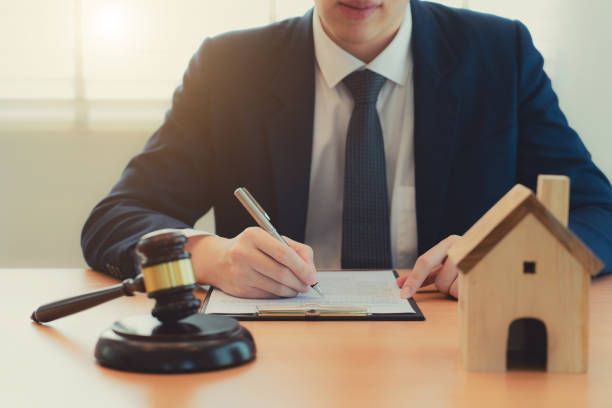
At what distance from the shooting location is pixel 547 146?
209 cm

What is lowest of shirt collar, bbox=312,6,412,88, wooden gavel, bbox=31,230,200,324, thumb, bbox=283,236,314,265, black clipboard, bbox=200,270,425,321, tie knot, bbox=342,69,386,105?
→ black clipboard, bbox=200,270,425,321

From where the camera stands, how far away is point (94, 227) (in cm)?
193

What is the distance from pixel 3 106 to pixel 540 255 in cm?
306

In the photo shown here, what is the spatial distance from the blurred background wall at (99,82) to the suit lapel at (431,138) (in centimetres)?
159

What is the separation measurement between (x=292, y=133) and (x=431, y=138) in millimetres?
317

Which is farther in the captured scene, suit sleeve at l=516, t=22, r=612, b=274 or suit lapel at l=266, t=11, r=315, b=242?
suit lapel at l=266, t=11, r=315, b=242

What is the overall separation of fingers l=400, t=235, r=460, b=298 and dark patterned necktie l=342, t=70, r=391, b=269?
1.65ft

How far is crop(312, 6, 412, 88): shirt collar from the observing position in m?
2.07

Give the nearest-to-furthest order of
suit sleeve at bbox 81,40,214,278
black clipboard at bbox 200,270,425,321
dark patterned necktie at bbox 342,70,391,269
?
1. black clipboard at bbox 200,270,425,321
2. suit sleeve at bbox 81,40,214,278
3. dark patterned necktie at bbox 342,70,391,269

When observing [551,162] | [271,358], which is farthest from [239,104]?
[271,358]

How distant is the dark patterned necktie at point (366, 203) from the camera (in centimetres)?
200

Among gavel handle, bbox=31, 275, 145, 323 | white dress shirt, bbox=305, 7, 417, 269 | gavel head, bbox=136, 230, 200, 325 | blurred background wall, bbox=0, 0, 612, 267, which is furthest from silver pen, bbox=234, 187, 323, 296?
blurred background wall, bbox=0, 0, 612, 267

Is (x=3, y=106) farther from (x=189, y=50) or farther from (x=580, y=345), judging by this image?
(x=580, y=345)

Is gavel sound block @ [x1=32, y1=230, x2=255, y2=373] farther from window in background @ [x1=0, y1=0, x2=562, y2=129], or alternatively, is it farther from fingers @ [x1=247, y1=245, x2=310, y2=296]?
window in background @ [x1=0, y1=0, x2=562, y2=129]
